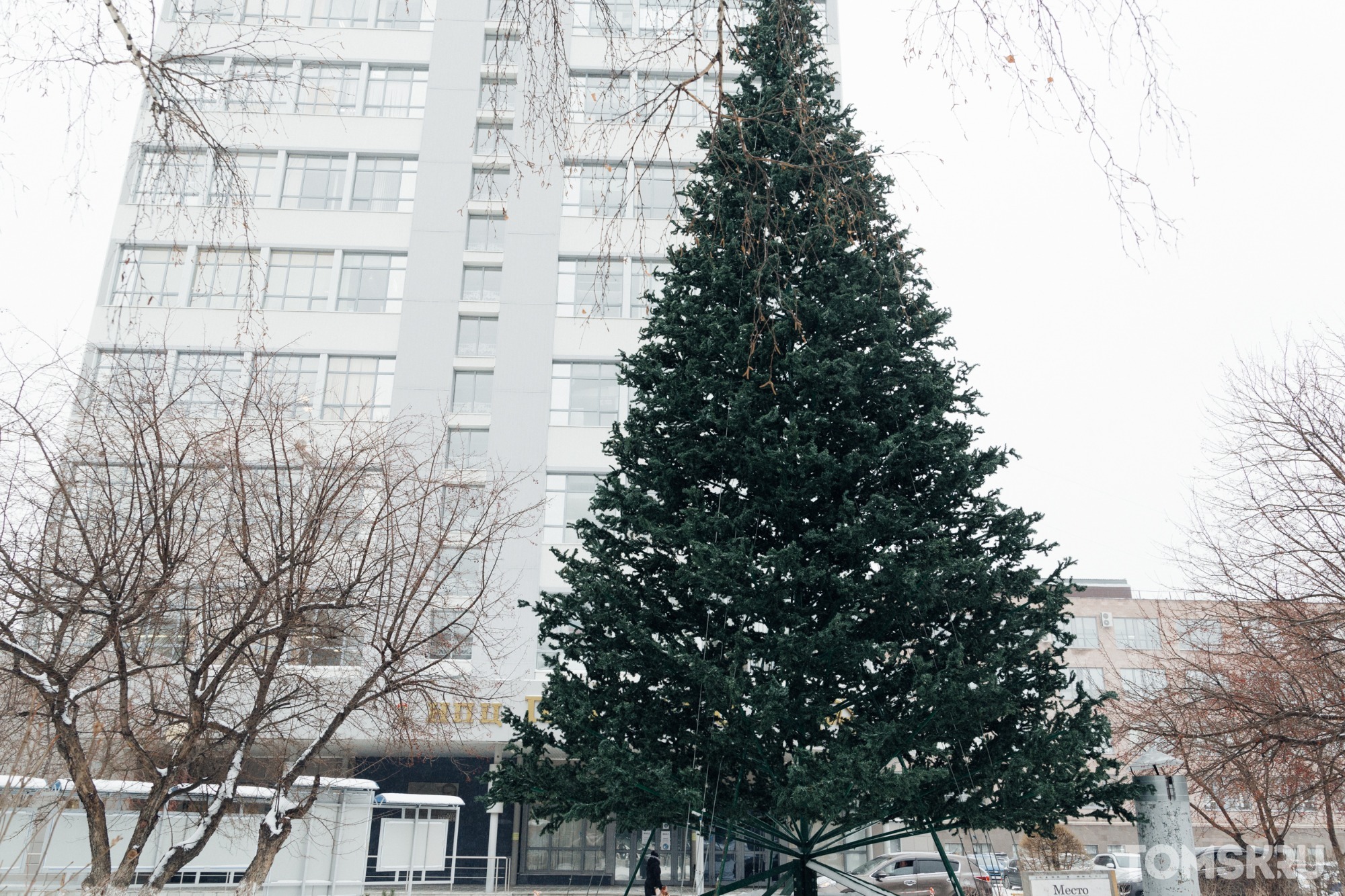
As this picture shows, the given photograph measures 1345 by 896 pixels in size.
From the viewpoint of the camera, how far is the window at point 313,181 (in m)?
30.2

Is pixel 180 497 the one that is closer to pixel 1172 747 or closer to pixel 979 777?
pixel 979 777

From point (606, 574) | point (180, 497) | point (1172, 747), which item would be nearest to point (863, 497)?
point (606, 574)

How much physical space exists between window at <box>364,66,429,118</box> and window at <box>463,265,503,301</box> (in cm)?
617

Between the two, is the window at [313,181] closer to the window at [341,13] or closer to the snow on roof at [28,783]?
the window at [341,13]

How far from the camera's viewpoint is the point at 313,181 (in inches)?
1198

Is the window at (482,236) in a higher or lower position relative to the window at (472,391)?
higher

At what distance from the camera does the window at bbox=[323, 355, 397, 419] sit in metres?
27.5

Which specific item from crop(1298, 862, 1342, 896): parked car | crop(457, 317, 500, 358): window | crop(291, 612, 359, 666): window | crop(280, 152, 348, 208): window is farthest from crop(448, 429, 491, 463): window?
crop(1298, 862, 1342, 896): parked car

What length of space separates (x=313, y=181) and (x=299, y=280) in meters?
3.68

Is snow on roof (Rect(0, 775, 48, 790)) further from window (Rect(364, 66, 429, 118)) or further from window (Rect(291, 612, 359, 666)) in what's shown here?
window (Rect(364, 66, 429, 118))

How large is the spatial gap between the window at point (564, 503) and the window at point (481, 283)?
22.1 ft

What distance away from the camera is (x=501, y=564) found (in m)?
26.0

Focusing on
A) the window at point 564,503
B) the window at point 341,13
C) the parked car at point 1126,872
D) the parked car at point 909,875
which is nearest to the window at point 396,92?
the window at point 341,13

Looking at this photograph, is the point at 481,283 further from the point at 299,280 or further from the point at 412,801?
the point at 412,801
